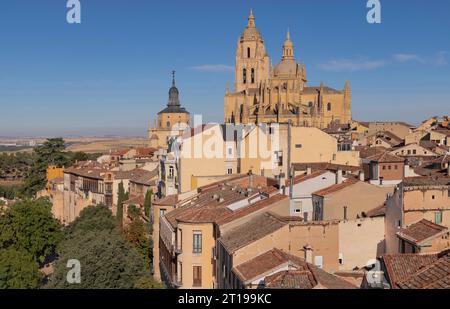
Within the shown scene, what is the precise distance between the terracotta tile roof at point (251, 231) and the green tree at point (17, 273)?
14216 millimetres

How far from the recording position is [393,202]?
24.1m

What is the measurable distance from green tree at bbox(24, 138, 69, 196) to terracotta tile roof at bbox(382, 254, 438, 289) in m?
74.3

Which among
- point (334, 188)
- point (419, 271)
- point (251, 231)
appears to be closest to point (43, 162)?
point (334, 188)

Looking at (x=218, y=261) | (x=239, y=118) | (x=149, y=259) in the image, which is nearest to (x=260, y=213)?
(x=218, y=261)

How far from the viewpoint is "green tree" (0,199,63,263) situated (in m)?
45.2

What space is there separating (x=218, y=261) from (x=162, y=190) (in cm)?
1983

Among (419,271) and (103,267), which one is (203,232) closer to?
(103,267)

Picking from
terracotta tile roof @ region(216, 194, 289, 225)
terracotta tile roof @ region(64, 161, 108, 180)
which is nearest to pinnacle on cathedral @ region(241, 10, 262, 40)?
terracotta tile roof @ region(64, 161, 108, 180)

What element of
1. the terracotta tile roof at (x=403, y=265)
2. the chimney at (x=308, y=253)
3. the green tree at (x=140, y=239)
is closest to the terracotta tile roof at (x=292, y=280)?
the terracotta tile roof at (x=403, y=265)

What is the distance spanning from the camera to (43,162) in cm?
9162

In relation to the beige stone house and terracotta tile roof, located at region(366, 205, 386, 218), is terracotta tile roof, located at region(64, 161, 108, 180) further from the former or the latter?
the beige stone house

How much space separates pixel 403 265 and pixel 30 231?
3462 centimetres
